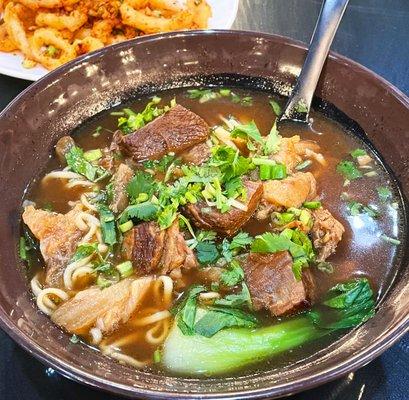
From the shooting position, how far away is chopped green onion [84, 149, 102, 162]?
2.94m

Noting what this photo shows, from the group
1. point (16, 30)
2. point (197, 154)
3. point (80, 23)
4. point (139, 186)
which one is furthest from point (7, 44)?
point (139, 186)

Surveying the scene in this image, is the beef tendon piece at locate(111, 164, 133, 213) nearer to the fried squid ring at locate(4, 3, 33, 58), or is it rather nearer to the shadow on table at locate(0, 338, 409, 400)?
the shadow on table at locate(0, 338, 409, 400)

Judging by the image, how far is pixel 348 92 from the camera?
2969mm

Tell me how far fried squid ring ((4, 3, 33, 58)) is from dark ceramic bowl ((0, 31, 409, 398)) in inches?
43.6

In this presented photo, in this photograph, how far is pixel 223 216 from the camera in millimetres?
2463

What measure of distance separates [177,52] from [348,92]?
3.26ft

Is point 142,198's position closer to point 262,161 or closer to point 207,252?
point 207,252

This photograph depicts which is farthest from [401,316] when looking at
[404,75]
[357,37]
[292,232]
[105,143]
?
[357,37]

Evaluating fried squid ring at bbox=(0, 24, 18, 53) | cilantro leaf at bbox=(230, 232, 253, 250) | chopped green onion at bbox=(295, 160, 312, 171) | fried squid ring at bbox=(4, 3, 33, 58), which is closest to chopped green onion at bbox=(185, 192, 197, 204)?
cilantro leaf at bbox=(230, 232, 253, 250)

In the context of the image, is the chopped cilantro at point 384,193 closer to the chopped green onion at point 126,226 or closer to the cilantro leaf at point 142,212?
the cilantro leaf at point 142,212

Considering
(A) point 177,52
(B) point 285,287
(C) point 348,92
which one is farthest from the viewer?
(A) point 177,52

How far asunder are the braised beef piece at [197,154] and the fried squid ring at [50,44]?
142cm

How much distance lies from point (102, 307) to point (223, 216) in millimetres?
653

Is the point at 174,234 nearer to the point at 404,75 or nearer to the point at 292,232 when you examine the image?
the point at 292,232
